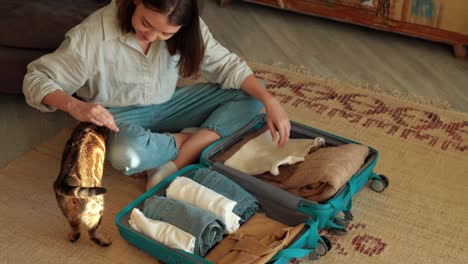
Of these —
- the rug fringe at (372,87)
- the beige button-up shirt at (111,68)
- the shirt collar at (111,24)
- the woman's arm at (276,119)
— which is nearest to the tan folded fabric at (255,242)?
the woman's arm at (276,119)

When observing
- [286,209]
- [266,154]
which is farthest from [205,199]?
[266,154]

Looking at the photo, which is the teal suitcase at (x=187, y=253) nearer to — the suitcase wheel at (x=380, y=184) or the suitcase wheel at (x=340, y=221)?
the suitcase wheel at (x=340, y=221)

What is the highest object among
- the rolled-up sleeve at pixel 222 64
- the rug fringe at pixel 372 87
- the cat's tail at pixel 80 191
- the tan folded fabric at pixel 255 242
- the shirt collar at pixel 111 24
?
the shirt collar at pixel 111 24

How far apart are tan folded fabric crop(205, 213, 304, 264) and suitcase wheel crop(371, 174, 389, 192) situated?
0.34 metres

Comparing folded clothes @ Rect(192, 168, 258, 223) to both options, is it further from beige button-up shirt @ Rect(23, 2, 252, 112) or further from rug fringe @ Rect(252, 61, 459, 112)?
rug fringe @ Rect(252, 61, 459, 112)

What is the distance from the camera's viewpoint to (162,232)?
4.57 feet

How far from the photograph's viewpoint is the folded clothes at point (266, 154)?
5.39 feet

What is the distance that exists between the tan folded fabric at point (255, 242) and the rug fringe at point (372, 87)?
2.88 ft

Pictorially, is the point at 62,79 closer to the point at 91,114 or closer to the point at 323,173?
the point at 91,114

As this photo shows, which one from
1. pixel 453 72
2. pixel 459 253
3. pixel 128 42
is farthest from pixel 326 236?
pixel 453 72

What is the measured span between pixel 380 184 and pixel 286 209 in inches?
12.8

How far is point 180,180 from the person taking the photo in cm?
152

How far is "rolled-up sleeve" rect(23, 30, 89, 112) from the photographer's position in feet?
4.87

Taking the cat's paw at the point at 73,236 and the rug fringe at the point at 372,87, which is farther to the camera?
the rug fringe at the point at 372,87
